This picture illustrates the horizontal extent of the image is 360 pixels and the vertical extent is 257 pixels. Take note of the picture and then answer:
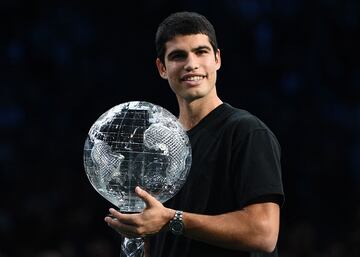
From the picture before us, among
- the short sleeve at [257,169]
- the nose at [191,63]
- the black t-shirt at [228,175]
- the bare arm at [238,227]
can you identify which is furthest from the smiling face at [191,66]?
the bare arm at [238,227]

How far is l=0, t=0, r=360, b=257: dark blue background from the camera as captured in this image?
5.60 m

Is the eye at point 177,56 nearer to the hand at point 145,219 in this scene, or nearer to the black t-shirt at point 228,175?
the black t-shirt at point 228,175

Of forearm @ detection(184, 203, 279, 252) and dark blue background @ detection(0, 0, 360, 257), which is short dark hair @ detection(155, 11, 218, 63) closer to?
forearm @ detection(184, 203, 279, 252)

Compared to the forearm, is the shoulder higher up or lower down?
higher up

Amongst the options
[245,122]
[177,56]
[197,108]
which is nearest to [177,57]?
[177,56]

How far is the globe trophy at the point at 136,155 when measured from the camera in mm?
2201

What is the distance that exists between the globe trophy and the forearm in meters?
0.12

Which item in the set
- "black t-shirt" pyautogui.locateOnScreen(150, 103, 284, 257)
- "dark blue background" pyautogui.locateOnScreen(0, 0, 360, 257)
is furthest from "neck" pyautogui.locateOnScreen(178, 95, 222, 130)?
"dark blue background" pyautogui.locateOnScreen(0, 0, 360, 257)

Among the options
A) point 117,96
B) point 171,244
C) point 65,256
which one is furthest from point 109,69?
point 171,244

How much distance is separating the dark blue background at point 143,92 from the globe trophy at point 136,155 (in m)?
3.18

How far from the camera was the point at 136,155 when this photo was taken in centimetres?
220

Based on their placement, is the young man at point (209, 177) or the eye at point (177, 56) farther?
the eye at point (177, 56)

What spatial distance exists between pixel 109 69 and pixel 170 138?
12.2 feet

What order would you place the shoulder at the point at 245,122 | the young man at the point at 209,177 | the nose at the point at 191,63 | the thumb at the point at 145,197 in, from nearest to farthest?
the thumb at the point at 145,197, the young man at the point at 209,177, the shoulder at the point at 245,122, the nose at the point at 191,63
